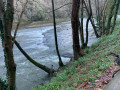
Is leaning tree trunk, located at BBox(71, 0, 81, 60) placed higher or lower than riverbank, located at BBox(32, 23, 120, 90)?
higher

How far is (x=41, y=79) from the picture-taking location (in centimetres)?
1080

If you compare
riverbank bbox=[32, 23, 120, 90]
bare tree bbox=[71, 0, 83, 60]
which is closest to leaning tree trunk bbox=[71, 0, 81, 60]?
bare tree bbox=[71, 0, 83, 60]

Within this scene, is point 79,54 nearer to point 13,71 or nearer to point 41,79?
point 41,79

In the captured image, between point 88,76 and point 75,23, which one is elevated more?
point 75,23

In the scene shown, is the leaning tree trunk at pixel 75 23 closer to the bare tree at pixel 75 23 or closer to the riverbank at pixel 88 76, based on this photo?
the bare tree at pixel 75 23

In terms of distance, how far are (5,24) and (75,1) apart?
15.4 ft

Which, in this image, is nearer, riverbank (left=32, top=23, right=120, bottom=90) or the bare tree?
riverbank (left=32, top=23, right=120, bottom=90)

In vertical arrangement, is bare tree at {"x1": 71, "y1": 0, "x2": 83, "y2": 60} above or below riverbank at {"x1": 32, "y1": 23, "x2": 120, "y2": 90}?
above

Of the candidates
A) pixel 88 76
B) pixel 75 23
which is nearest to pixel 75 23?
pixel 75 23

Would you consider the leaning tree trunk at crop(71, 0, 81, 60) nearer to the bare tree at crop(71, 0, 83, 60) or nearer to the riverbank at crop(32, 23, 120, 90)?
the bare tree at crop(71, 0, 83, 60)

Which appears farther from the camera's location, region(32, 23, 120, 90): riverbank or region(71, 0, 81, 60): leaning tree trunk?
region(71, 0, 81, 60): leaning tree trunk

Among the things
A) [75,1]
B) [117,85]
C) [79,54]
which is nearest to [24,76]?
[79,54]

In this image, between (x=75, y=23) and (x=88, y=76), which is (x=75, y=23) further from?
(x=88, y=76)

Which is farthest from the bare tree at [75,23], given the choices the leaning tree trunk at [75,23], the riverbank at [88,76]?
the riverbank at [88,76]
